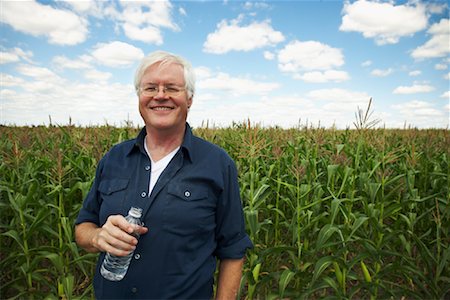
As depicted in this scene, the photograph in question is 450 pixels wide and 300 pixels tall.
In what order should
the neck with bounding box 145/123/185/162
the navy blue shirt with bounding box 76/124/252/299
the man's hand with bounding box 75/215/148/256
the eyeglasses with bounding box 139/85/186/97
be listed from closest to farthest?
the man's hand with bounding box 75/215/148/256 → the navy blue shirt with bounding box 76/124/252/299 → the eyeglasses with bounding box 139/85/186/97 → the neck with bounding box 145/123/185/162

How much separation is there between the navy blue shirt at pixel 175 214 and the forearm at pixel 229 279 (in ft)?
0.19

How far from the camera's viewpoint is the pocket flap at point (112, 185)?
88.5 inches

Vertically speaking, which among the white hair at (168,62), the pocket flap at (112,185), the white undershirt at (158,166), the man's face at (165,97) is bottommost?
the pocket flap at (112,185)

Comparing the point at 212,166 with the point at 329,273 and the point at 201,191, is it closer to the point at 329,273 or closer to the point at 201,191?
the point at 201,191

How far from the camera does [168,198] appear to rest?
2.12 meters

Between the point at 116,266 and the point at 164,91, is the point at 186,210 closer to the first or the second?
the point at 116,266

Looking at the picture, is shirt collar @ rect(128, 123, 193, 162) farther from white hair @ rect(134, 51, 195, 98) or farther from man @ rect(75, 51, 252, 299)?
white hair @ rect(134, 51, 195, 98)

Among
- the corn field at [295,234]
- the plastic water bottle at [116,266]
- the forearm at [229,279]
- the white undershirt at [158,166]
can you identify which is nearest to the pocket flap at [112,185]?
the white undershirt at [158,166]

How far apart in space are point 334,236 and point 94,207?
2.82 metres

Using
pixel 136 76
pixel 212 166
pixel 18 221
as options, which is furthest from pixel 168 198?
pixel 18 221

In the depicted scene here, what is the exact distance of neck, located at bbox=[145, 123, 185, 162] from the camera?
2.33 m

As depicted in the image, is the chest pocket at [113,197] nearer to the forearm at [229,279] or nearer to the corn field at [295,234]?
the forearm at [229,279]

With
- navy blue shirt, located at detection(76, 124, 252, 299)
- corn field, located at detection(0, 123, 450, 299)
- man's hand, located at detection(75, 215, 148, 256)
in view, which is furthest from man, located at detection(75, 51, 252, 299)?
corn field, located at detection(0, 123, 450, 299)

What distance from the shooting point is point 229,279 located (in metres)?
2.35
